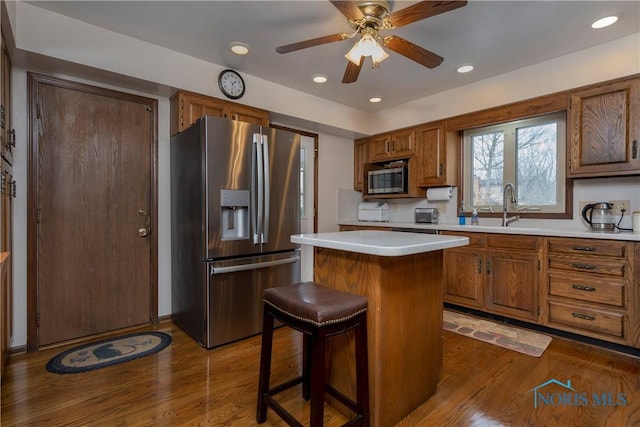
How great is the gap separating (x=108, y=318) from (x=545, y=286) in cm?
375

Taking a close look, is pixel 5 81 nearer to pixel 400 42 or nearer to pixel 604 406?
pixel 400 42

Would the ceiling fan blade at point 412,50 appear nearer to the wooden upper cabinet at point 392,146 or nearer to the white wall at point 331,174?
the wooden upper cabinet at point 392,146

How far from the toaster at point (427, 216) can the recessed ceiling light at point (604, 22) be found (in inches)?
88.4

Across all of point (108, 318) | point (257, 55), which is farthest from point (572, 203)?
point (108, 318)

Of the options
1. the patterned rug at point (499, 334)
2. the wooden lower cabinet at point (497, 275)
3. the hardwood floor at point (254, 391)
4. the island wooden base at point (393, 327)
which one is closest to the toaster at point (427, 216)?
the wooden lower cabinet at point (497, 275)

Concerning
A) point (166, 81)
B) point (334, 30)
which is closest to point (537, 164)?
point (334, 30)

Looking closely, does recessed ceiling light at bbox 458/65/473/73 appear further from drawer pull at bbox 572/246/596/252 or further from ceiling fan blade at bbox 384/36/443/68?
drawer pull at bbox 572/246/596/252

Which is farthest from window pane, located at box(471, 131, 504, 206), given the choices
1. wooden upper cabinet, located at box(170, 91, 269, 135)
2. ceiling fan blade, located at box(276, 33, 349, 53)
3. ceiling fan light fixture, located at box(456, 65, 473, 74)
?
wooden upper cabinet, located at box(170, 91, 269, 135)

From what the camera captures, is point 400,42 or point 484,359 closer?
point 400,42

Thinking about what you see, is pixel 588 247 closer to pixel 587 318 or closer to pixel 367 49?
pixel 587 318

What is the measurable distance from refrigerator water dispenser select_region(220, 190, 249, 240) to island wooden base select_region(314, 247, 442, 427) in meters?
1.00

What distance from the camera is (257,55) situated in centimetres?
282

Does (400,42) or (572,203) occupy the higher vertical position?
(400,42)

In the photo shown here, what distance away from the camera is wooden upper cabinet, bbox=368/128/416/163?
4.03m
